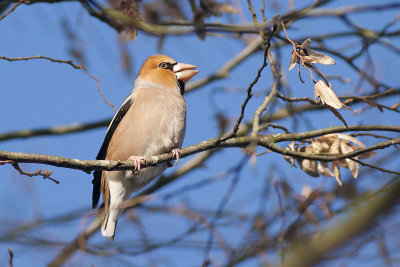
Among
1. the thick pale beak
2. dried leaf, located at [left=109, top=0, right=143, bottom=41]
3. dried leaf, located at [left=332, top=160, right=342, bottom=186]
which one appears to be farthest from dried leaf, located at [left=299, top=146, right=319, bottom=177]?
the thick pale beak

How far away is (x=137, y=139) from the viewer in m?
4.97

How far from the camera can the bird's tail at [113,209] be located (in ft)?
17.4

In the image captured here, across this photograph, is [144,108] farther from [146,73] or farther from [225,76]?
[225,76]

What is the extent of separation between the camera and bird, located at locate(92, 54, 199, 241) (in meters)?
4.98

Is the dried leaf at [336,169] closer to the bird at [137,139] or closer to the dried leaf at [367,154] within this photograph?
the dried leaf at [367,154]

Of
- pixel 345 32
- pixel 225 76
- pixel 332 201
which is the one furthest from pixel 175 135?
pixel 345 32

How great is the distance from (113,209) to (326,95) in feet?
10.1

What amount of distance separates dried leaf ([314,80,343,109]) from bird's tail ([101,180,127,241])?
2779mm

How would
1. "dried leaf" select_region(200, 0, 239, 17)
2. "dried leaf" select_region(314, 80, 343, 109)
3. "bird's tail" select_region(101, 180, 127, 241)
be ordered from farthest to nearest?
1. "dried leaf" select_region(200, 0, 239, 17)
2. "bird's tail" select_region(101, 180, 127, 241)
3. "dried leaf" select_region(314, 80, 343, 109)

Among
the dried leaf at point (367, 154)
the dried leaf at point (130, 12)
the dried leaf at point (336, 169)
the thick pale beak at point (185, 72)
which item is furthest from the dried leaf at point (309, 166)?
the thick pale beak at point (185, 72)

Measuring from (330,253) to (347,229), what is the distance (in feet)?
0.42

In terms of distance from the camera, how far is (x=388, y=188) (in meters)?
1.97

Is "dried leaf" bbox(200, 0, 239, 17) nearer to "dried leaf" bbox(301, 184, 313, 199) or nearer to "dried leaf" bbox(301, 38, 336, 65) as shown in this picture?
"dried leaf" bbox(301, 184, 313, 199)

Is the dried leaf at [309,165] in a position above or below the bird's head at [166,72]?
below
